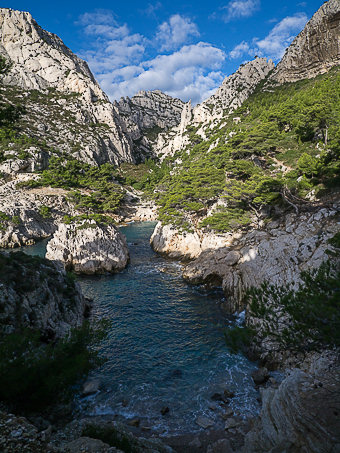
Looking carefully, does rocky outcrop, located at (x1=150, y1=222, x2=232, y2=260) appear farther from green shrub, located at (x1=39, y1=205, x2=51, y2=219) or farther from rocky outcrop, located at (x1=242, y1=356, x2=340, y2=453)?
green shrub, located at (x1=39, y1=205, x2=51, y2=219)

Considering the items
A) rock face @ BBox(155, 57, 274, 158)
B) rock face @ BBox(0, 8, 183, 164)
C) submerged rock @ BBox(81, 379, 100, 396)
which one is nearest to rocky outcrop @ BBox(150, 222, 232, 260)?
submerged rock @ BBox(81, 379, 100, 396)

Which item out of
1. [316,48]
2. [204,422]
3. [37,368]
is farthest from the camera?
[316,48]

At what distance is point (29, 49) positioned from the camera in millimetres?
119875

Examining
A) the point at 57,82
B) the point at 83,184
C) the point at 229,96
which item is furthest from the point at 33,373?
the point at 57,82

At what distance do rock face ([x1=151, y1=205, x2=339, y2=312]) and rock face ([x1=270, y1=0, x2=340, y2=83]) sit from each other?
3104 inches

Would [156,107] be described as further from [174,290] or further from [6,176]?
[174,290]

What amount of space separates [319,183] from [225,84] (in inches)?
3821

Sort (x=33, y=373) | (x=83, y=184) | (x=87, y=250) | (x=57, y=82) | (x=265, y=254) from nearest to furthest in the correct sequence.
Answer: (x=33, y=373) < (x=265, y=254) < (x=87, y=250) < (x=83, y=184) < (x=57, y=82)

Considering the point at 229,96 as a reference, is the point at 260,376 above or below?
below

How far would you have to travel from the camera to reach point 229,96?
9781 centimetres

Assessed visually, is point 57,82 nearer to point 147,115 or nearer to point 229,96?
point 147,115

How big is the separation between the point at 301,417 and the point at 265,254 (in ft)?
50.9

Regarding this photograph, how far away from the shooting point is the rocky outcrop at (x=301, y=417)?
19.7 ft

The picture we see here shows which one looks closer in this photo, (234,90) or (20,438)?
(20,438)
